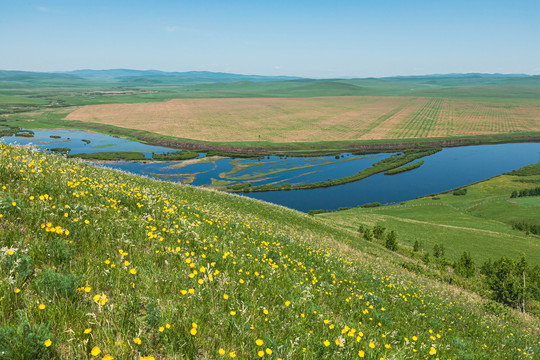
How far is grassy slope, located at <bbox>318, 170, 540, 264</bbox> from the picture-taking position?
46.2m

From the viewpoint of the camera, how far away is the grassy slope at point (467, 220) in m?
46.2

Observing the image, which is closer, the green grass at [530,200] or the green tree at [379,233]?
the green tree at [379,233]

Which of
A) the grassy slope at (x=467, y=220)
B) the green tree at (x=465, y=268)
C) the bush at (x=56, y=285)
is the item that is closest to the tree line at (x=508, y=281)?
the green tree at (x=465, y=268)

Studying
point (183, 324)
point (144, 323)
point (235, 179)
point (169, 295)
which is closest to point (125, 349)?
point (144, 323)

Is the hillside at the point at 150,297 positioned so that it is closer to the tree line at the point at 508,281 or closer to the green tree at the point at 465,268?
the tree line at the point at 508,281

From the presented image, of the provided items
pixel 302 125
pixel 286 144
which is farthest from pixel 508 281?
pixel 302 125

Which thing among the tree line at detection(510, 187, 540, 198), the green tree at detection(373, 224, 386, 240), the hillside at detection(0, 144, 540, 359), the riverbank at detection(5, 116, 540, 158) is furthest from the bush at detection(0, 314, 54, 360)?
the riverbank at detection(5, 116, 540, 158)

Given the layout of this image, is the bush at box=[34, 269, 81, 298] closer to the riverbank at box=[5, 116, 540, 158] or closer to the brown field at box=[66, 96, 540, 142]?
the riverbank at box=[5, 116, 540, 158]

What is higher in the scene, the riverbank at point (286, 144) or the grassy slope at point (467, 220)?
the riverbank at point (286, 144)

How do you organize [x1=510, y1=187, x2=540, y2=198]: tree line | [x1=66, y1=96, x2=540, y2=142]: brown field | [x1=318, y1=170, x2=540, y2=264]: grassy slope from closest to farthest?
[x1=318, y1=170, x2=540, y2=264]: grassy slope → [x1=510, y1=187, x2=540, y2=198]: tree line → [x1=66, y1=96, x2=540, y2=142]: brown field

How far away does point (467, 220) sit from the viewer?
6425cm

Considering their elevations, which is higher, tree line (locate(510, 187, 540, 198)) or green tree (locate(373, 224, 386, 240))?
green tree (locate(373, 224, 386, 240))

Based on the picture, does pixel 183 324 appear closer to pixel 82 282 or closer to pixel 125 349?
pixel 125 349

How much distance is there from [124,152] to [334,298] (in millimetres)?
122105
